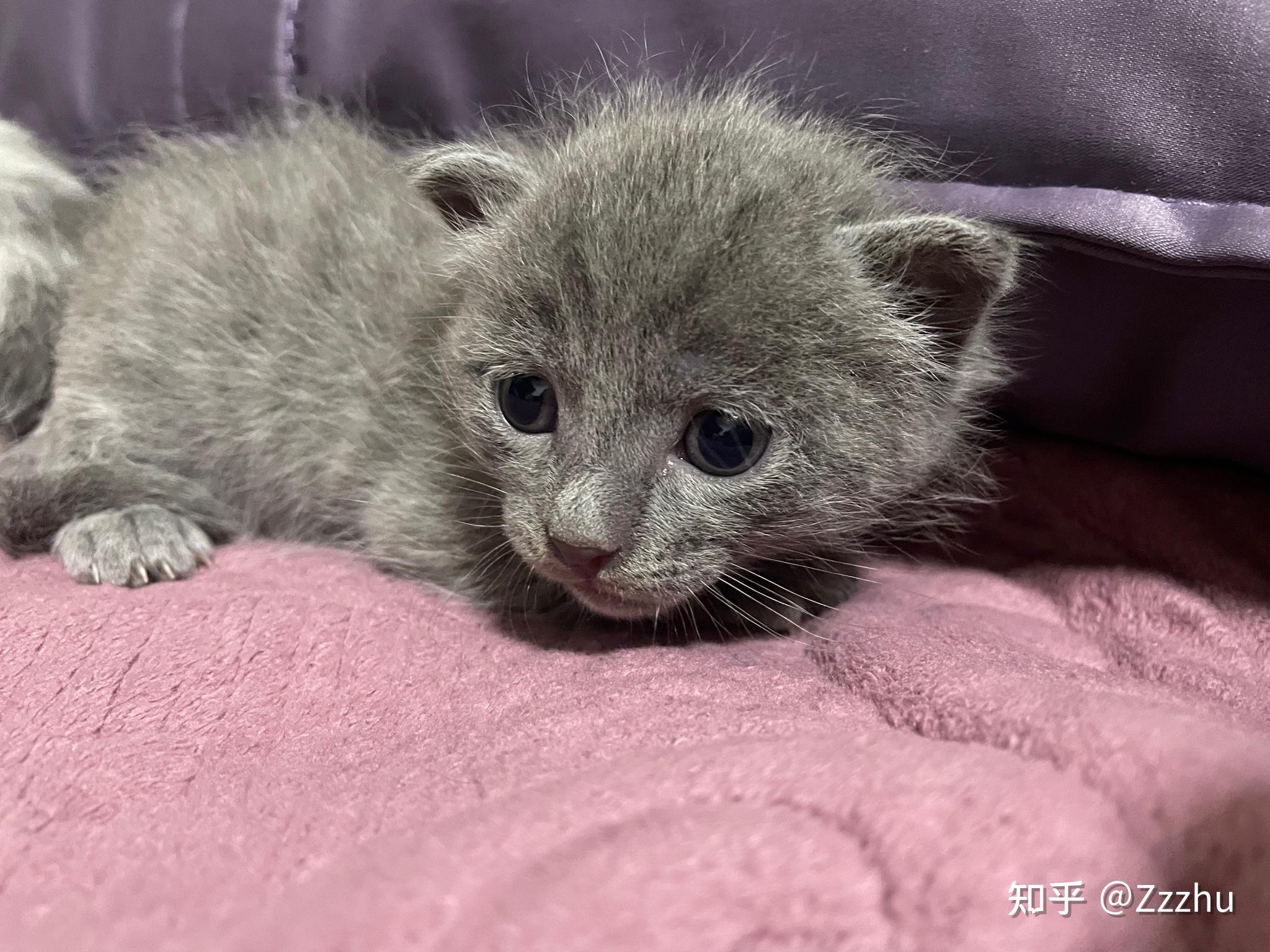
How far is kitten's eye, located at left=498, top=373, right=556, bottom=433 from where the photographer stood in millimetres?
1042

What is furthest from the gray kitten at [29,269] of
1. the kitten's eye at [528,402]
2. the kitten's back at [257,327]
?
the kitten's eye at [528,402]

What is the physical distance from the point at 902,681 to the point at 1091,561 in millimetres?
515

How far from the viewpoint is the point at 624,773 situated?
2.39 feet

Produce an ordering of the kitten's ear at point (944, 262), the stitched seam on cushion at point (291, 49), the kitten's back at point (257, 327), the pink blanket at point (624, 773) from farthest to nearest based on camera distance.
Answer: the stitched seam on cushion at point (291, 49)
the kitten's back at point (257, 327)
the kitten's ear at point (944, 262)
the pink blanket at point (624, 773)

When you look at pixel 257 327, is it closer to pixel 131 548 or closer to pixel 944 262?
pixel 131 548

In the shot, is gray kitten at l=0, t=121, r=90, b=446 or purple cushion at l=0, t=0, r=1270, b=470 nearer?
purple cushion at l=0, t=0, r=1270, b=470

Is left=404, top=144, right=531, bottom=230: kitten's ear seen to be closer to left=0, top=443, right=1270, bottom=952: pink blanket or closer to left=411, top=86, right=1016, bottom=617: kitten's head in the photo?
left=411, top=86, right=1016, bottom=617: kitten's head

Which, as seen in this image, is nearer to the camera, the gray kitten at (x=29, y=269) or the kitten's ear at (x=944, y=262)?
the kitten's ear at (x=944, y=262)

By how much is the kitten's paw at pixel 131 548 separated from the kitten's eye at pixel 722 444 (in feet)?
2.15

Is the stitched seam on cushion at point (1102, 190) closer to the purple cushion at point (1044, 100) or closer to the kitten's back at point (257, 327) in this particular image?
the purple cushion at point (1044, 100)

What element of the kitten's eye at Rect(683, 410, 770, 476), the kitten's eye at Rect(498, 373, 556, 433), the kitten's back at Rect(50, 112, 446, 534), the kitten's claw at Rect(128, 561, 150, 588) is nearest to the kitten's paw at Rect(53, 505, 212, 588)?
the kitten's claw at Rect(128, 561, 150, 588)

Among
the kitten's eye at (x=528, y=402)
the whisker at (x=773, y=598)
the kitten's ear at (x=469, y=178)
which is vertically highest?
the kitten's ear at (x=469, y=178)

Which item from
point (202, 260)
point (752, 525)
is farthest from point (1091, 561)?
point (202, 260)

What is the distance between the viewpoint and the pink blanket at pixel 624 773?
1.95ft
